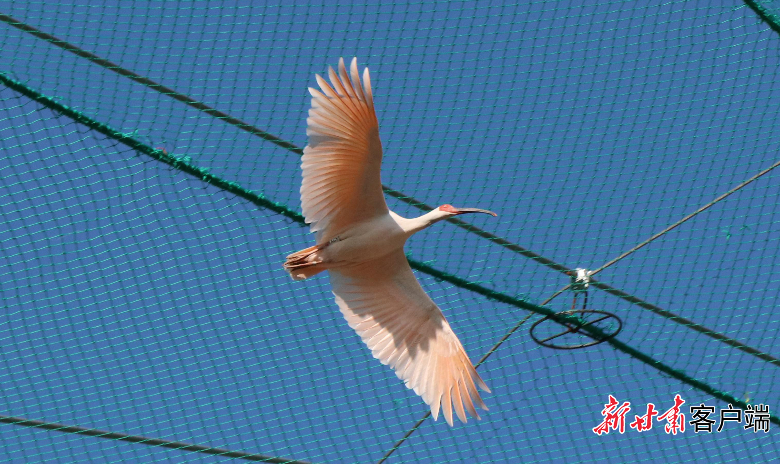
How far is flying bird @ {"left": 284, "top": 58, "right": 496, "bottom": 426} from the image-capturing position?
491 cm

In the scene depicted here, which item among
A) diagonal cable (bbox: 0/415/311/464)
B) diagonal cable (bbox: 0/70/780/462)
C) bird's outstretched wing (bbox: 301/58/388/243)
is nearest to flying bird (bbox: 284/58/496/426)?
bird's outstretched wing (bbox: 301/58/388/243)

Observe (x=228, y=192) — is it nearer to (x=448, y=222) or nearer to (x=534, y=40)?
(x=448, y=222)

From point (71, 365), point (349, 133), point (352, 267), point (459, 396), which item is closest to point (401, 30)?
point (349, 133)

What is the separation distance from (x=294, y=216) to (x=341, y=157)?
271 millimetres

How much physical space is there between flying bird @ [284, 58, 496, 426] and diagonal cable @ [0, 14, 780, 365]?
3.7 inches

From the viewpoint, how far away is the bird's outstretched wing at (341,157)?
16.0ft

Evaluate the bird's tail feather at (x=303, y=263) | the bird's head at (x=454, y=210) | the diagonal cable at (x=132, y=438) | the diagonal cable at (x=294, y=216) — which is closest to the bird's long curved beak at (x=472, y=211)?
the bird's head at (x=454, y=210)

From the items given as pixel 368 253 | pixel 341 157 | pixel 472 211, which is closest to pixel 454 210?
pixel 472 211

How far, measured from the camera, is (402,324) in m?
5.48

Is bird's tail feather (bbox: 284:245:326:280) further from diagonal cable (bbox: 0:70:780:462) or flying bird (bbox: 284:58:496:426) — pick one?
diagonal cable (bbox: 0:70:780:462)

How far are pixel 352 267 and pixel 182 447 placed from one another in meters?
1.17

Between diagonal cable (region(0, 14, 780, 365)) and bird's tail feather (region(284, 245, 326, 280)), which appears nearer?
diagonal cable (region(0, 14, 780, 365))

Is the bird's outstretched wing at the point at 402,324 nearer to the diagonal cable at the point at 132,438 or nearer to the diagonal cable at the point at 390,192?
the diagonal cable at the point at 390,192

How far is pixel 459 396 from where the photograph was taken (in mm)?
5188
